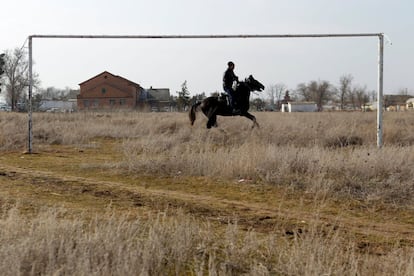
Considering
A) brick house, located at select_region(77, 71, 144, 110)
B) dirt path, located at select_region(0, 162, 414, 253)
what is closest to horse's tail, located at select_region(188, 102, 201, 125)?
dirt path, located at select_region(0, 162, 414, 253)

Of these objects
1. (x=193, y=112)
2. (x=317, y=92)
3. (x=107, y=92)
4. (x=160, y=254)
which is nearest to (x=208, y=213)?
(x=160, y=254)

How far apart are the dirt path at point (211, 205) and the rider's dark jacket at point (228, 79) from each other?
645 centimetres

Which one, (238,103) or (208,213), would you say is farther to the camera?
(238,103)

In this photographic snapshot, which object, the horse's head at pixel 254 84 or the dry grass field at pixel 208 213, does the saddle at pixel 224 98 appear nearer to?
the horse's head at pixel 254 84

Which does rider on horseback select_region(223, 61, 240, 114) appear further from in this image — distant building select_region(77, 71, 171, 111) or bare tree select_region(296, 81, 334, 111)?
bare tree select_region(296, 81, 334, 111)

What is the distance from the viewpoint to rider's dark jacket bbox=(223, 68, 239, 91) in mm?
16641

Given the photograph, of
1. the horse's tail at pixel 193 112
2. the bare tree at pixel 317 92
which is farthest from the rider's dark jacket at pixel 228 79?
the bare tree at pixel 317 92

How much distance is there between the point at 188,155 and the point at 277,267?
8.08 m

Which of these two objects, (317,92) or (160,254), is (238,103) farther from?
(317,92)

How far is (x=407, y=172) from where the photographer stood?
998 cm

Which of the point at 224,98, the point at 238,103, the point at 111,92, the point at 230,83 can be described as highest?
the point at 111,92

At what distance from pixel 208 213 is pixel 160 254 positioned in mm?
3137

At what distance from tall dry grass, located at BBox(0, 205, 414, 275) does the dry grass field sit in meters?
0.01

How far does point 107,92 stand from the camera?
89500 millimetres
